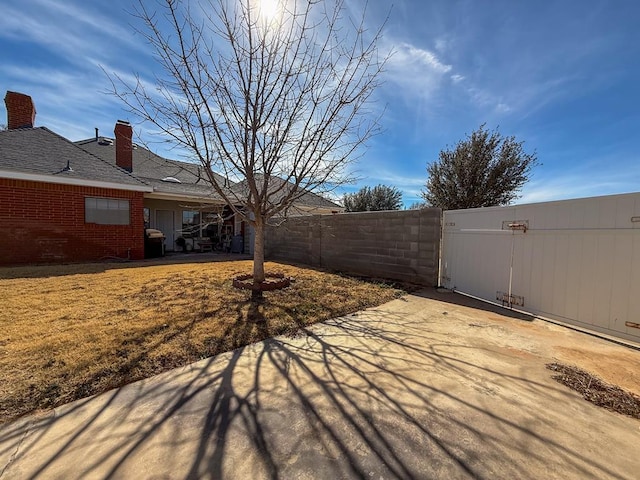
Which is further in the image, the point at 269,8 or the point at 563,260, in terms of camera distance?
the point at 269,8

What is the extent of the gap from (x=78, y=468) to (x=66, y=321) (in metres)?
2.97

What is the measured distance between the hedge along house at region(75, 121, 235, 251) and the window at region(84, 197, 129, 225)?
1.56m

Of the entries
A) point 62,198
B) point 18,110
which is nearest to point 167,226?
point 62,198

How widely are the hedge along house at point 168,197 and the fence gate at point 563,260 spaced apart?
1026 cm

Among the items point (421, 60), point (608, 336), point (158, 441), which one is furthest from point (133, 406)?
point (421, 60)

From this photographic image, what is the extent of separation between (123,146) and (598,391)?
52.4 feet

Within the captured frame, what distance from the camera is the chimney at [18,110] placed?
35.6 feet

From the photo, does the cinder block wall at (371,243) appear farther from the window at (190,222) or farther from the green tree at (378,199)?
the green tree at (378,199)

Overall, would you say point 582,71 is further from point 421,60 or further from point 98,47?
point 98,47

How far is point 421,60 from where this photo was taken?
606 cm

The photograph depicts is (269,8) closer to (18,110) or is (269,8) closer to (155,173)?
(155,173)

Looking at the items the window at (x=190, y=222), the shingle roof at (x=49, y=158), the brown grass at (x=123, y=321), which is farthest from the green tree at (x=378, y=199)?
the brown grass at (x=123, y=321)

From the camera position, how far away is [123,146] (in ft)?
41.5

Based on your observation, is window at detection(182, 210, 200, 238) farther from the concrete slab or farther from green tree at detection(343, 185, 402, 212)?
the concrete slab
